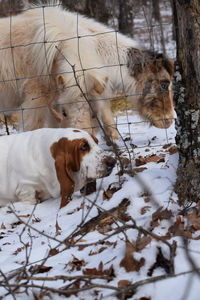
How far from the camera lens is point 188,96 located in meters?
2.92

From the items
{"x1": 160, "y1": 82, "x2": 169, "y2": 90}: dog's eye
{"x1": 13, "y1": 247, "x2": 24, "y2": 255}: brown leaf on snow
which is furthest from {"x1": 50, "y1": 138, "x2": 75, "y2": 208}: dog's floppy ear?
{"x1": 160, "y1": 82, "x2": 169, "y2": 90}: dog's eye

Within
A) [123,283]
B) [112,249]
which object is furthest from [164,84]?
[123,283]

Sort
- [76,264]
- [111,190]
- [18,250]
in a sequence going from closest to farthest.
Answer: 1. [76,264]
2. [18,250]
3. [111,190]

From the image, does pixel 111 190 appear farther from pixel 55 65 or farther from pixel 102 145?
pixel 102 145

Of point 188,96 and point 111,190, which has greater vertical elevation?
point 188,96

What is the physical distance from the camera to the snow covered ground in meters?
2.00

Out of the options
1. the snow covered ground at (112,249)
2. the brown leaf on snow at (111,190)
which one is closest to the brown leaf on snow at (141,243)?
the snow covered ground at (112,249)

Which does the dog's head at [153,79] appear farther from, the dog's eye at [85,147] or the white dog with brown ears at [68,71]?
the dog's eye at [85,147]

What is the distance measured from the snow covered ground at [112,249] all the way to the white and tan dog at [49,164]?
0.18 meters

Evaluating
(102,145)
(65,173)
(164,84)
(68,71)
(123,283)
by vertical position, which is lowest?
(102,145)

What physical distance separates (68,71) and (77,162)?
1.74 meters

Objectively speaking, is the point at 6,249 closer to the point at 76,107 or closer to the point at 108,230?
the point at 108,230

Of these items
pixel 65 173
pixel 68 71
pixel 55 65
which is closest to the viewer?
pixel 65 173

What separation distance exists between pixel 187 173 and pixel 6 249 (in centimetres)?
131
